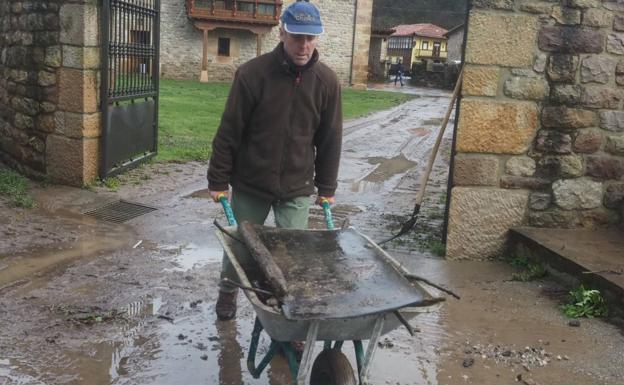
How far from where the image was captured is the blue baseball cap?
133 inches

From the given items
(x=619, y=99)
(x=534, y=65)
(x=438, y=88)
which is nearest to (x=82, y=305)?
(x=534, y=65)

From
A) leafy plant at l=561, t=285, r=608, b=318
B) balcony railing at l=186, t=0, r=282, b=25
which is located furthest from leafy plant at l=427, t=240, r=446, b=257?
balcony railing at l=186, t=0, r=282, b=25

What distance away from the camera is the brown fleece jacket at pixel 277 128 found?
3.63 m

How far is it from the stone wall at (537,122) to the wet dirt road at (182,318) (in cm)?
55

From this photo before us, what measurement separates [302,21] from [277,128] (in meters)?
0.61

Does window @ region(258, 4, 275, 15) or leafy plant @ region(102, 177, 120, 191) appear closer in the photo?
leafy plant @ region(102, 177, 120, 191)

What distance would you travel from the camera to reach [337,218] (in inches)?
281

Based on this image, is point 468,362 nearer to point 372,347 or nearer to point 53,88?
point 372,347

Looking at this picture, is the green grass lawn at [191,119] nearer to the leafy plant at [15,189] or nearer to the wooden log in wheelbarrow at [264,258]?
the leafy plant at [15,189]

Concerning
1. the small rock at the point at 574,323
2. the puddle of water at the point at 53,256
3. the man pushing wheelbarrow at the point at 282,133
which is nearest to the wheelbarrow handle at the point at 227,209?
the man pushing wheelbarrow at the point at 282,133

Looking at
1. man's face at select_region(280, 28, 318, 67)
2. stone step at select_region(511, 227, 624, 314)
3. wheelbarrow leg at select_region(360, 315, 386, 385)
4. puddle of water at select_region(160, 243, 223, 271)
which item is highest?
man's face at select_region(280, 28, 318, 67)

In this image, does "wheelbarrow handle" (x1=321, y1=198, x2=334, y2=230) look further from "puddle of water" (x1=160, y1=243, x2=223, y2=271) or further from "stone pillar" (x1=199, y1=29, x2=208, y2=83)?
"stone pillar" (x1=199, y1=29, x2=208, y2=83)

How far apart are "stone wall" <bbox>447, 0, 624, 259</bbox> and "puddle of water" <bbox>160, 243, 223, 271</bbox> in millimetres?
2036

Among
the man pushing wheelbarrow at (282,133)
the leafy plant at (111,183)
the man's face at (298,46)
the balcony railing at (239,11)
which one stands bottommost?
the leafy plant at (111,183)
